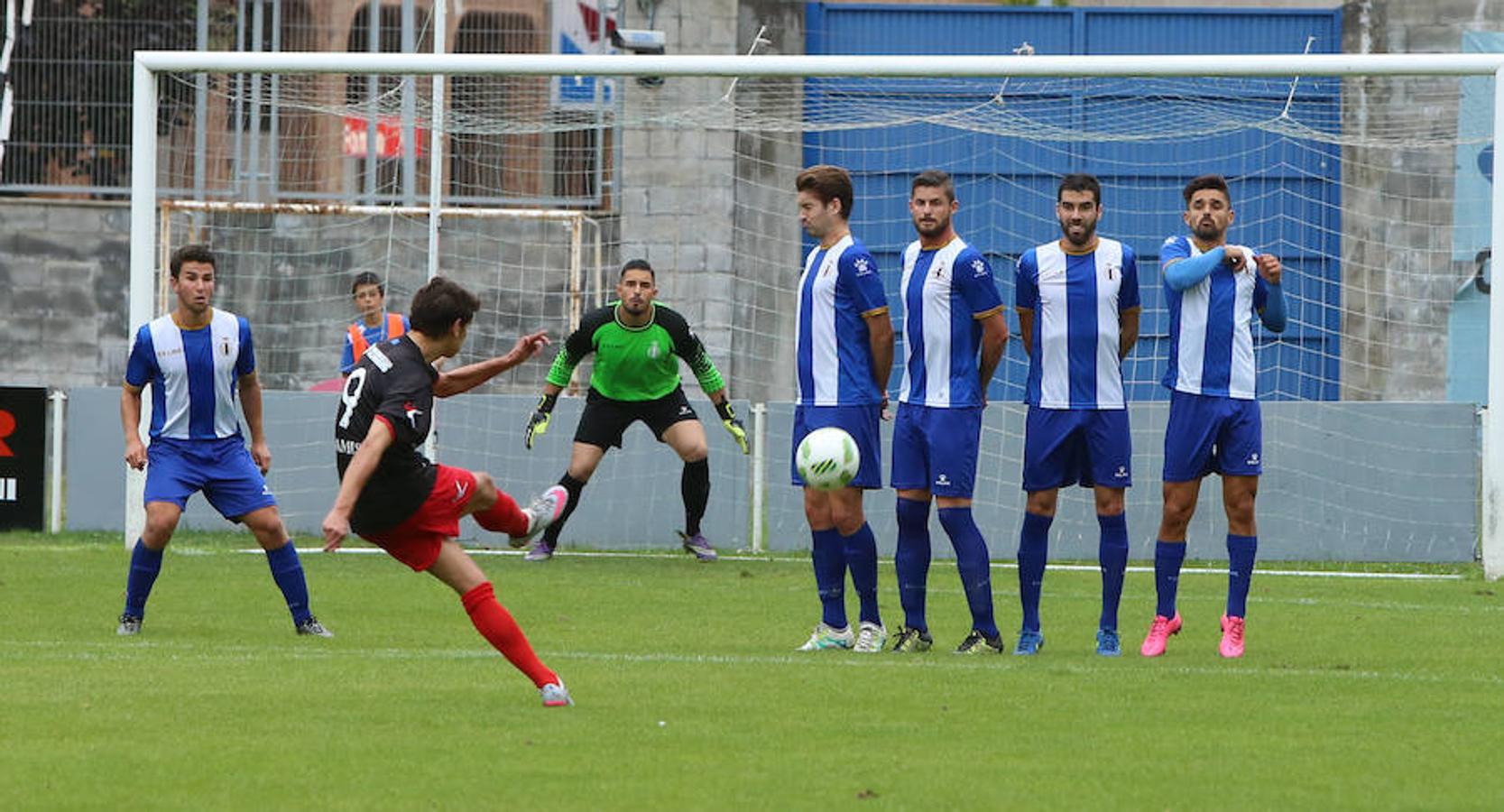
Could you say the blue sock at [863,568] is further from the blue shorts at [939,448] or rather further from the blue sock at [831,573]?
the blue shorts at [939,448]

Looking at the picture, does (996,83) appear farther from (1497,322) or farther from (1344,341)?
(1497,322)

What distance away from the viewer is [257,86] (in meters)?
21.5

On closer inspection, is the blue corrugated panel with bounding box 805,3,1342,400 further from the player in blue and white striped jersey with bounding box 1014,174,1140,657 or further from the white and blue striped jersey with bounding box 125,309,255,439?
the player in blue and white striped jersey with bounding box 1014,174,1140,657

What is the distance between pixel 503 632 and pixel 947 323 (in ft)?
9.45

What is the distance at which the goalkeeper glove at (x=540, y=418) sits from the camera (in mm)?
15559

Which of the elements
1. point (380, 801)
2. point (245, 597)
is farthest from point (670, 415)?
point (380, 801)

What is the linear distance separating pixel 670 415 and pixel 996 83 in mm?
7916

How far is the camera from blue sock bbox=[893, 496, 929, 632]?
1038 cm

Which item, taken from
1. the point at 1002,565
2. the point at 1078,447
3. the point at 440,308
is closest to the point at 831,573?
the point at 1078,447

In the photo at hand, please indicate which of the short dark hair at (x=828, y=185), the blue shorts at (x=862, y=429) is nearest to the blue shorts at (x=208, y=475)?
the blue shorts at (x=862, y=429)

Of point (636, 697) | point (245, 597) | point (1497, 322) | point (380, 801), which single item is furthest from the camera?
point (1497, 322)

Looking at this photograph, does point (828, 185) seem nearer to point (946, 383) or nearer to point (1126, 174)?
point (946, 383)

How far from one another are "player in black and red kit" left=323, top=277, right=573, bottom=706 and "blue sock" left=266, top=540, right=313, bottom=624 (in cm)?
→ 265

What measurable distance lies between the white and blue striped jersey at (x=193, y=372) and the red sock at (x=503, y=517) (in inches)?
133
